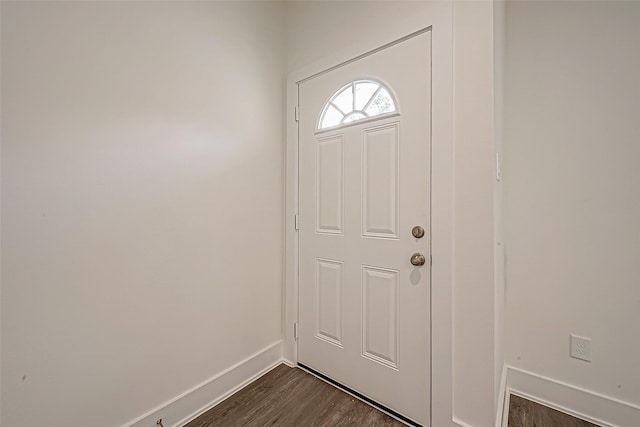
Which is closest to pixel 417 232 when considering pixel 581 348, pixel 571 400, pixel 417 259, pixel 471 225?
pixel 417 259

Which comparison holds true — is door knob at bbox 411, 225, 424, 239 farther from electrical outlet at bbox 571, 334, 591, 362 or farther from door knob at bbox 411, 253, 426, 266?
electrical outlet at bbox 571, 334, 591, 362

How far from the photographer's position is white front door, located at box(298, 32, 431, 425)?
1.33m

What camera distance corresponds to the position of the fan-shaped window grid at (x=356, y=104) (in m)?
1.45

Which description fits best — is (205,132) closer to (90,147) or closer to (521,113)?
(90,147)

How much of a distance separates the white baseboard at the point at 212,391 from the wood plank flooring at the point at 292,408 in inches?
1.5

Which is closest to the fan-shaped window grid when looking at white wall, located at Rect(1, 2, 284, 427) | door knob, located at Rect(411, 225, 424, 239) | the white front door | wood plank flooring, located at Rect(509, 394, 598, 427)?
the white front door

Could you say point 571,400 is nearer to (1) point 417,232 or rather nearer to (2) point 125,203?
(1) point 417,232

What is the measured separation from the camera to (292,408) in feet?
4.83

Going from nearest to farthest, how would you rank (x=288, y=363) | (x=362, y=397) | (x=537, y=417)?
(x=537, y=417)
(x=362, y=397)
(x=288, y=363)

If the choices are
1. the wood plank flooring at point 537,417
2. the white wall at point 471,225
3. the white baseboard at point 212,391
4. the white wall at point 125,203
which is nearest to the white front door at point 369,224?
the white wall at point 471,225

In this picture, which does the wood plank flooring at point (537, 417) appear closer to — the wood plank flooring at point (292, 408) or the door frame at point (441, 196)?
the door frame at point (441, 196)

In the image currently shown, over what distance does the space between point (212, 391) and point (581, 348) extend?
2.05 meters

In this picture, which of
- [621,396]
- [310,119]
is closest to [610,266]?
[621,396]

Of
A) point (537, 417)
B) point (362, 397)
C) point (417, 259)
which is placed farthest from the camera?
point (362, 397)
